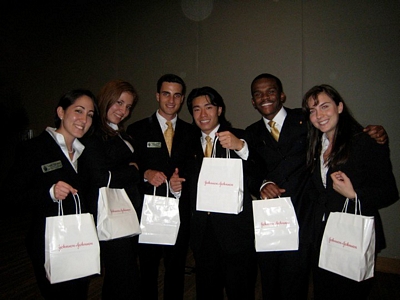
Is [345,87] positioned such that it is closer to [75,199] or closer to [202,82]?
[202,82]

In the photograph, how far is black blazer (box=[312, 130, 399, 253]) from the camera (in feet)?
4.83

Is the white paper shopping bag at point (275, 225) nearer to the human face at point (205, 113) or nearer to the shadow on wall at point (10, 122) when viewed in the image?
the human face at point (205, 113)

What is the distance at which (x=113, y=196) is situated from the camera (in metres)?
1.69

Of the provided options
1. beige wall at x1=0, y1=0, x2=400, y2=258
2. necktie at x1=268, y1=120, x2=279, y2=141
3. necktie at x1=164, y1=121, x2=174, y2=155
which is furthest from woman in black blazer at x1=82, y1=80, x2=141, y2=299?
beige wall at x1=0, y1=0, x2=400, y2=258

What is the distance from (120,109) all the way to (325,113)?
145 cm

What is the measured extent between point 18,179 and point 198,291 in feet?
4.58

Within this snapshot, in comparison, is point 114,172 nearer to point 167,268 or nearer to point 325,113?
point 167,268

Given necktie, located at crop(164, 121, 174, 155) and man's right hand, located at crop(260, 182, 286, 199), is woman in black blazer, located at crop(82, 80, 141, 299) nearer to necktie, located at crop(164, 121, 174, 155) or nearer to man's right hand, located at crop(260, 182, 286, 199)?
necktie, located at crop(164, 121, 174, 155)

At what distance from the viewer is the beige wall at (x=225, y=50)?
10.8ft

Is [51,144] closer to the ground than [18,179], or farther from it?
farther from it

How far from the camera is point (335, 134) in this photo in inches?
67.0

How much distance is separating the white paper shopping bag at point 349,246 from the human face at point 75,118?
1560 mm

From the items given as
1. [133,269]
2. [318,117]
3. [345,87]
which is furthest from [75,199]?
[345,87]

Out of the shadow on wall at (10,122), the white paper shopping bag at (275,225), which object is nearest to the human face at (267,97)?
the white paper shopping bag at (275,225)
